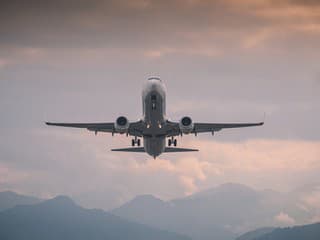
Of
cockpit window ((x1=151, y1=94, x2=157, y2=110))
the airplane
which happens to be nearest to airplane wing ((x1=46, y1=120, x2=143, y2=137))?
the airplane

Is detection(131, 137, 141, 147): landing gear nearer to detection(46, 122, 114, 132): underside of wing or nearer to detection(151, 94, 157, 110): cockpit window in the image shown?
detection(46, 122, 114, 132): underside of wing

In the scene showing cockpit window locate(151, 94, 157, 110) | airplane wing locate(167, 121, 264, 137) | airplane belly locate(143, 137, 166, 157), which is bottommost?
airplane belly locate(143, 137, 166, 157)

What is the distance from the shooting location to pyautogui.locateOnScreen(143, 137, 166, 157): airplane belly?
79.0 metres

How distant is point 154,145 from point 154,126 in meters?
6.21

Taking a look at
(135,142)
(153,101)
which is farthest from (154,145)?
(153,101)

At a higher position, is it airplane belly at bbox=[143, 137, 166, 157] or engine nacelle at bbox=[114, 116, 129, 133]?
engine nacelle at bbox=[114, 116, 129, 133]

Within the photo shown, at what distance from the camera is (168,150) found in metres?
86.1

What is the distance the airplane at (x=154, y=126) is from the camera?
70.2m

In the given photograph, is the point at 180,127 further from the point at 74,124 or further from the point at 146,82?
the point at 74,124

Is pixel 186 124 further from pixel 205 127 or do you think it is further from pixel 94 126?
pixel 94 126

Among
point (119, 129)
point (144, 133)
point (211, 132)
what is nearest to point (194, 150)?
point (211, 132)

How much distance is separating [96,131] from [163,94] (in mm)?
16289

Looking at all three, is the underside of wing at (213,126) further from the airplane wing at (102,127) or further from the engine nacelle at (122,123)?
the engine nacelle at (122,123)

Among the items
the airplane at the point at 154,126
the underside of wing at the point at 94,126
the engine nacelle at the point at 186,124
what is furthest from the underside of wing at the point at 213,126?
the underside of wing at the point at 94,126
